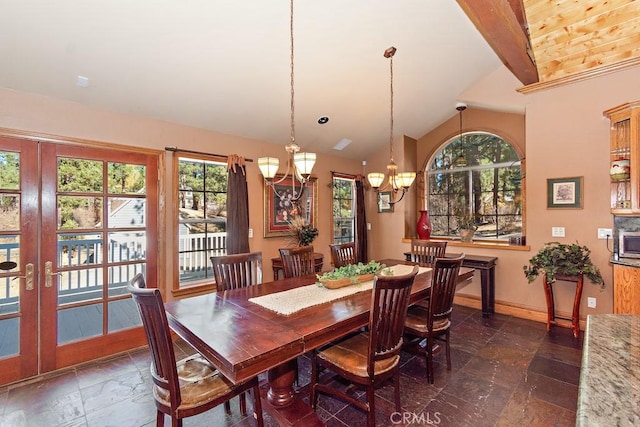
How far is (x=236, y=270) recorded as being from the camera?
272 cm

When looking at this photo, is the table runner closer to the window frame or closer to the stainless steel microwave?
the window frame

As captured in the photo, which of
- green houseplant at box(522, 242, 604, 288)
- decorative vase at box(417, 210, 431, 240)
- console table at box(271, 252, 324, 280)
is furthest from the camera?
decorative vase at box(417, 210, 431, 240)

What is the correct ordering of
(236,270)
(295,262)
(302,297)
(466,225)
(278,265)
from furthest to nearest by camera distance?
(466,225) → (278,265) → (295,262) → (236,270) → (302,297)

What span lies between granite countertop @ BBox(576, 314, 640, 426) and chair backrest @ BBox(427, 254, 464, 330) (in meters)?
1.09

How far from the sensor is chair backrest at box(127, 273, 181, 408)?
57.8 inches

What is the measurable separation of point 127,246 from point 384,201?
13.1 ft

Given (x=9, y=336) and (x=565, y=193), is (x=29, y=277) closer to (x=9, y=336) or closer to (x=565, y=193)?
(x=9, y=336)

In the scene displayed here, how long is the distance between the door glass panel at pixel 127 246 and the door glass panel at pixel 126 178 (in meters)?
0.46

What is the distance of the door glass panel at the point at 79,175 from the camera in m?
2.79

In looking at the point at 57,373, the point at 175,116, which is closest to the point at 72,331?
the point at 57,373

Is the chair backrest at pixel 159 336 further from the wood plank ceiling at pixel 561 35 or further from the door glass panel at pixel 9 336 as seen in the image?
the wood plank ceiling at pixel 561 35

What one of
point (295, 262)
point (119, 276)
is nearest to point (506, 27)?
point (295, 262)

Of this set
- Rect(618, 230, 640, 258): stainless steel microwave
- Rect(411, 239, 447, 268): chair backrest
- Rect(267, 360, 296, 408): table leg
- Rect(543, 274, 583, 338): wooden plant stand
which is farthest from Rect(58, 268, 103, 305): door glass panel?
Rect(618, 230, 640, 258): stainless steel microwave

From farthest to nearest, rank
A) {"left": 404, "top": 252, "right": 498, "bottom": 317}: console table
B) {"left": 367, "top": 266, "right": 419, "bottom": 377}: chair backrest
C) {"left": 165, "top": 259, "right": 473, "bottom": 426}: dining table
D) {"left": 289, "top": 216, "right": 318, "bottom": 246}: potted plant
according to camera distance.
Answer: {"left": 289, "top": 216, "right": 318, "bottom": 246}: potted plant, {"left": 404, "top": 252, "right": 498, "bottom": 317}: console table, {"left": 367, "top": 266, "right": 419, "bottom": 377}: chair backrest, {"left": 165, "top": 259, "right": 473, "bottom": 426}: dining table
